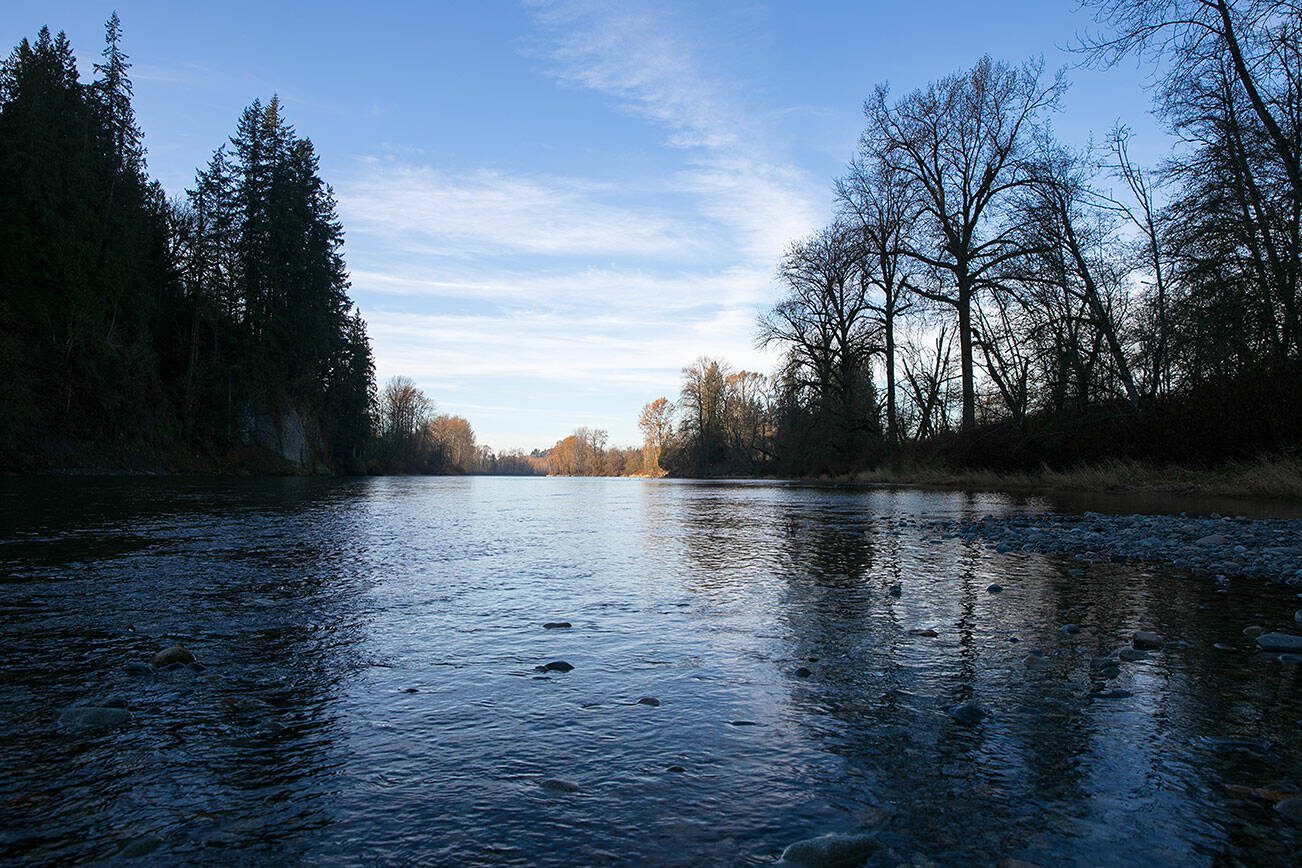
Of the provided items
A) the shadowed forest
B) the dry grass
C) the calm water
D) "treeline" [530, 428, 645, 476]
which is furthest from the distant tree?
the calm water

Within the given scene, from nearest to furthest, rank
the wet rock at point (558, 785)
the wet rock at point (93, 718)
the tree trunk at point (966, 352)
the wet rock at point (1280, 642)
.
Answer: the wet rock at point (558, 785)
the wet rock at point (93, 718)
the wet rock at point (1280, 642)
the tree trunk at point (966, 352)

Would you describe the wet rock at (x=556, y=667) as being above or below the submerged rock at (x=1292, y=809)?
below

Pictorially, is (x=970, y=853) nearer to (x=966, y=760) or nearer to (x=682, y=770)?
(x=966, y=760)

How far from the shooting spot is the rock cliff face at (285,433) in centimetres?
4350

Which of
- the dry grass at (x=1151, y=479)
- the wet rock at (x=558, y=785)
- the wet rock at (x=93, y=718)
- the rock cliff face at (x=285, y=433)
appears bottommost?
the wet rock at (x=558, y=785)

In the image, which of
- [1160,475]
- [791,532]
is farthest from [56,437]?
[1160,475]

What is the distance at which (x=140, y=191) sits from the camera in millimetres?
39500

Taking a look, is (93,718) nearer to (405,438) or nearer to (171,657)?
(171,657)

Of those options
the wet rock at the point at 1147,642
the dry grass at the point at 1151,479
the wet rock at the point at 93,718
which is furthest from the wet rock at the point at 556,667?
the dry grass at the point at 1151,479

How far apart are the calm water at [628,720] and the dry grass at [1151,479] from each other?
1173cm

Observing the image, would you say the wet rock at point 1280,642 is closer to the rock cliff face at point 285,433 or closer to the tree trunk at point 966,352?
the tree trunk at point 966,352

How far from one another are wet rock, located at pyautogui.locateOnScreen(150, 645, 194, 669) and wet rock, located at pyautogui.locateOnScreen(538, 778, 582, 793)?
238 centimetres

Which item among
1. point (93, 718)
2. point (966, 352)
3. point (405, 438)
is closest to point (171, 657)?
point (93, 718)

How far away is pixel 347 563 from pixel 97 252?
3774 cm
